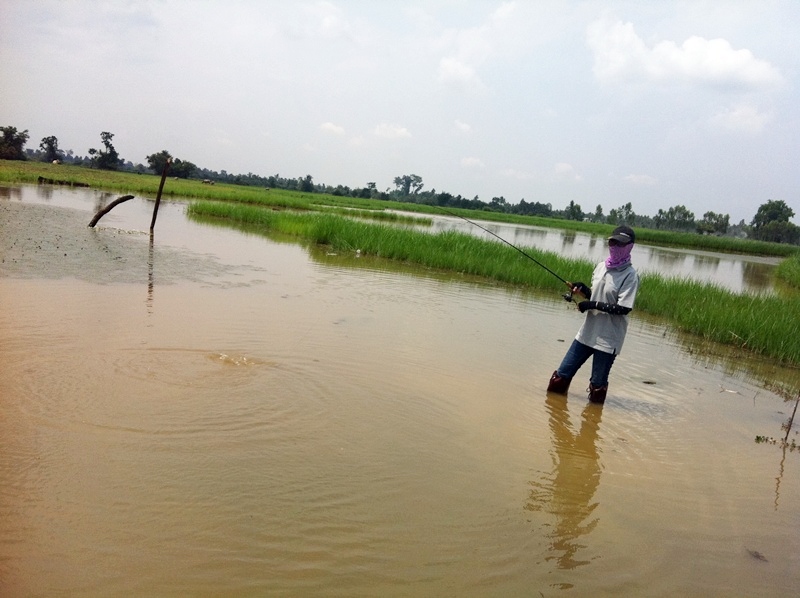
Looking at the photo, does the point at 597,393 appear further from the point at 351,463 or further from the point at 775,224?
the point at 775,224

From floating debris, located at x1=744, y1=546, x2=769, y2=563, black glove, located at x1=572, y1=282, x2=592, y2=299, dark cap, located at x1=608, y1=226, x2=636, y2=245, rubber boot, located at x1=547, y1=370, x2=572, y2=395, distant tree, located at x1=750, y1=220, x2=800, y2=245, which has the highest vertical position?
distant tree, located at x1=750, y1=220, x2=800, y2=245

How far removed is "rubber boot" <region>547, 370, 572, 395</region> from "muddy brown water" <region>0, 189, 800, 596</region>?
0.40 ft

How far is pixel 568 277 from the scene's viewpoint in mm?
13938

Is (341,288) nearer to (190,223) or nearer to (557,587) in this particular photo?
(557,587)

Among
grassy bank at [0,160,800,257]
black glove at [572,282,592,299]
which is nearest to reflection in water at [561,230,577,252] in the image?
grassy bank at [0,160,800,257]

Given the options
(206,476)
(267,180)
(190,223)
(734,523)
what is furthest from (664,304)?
(267,180)

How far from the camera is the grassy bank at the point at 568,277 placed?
953 cm

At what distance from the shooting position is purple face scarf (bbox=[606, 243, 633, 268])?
16.6 ft

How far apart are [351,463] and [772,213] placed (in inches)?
3474

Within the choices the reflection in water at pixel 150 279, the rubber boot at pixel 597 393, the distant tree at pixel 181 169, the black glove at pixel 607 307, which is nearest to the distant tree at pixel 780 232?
the distant tree at pixel 181 169

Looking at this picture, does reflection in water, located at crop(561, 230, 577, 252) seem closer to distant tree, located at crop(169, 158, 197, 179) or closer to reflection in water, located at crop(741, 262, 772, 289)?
reflection in water, located at crop(741, 262, 772, 289)

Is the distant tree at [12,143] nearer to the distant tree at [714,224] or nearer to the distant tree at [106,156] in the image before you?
the distant tree at [106,156]

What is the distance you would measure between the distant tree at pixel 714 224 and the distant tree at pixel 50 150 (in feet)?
248

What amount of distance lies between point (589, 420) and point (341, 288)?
19.6 feet
